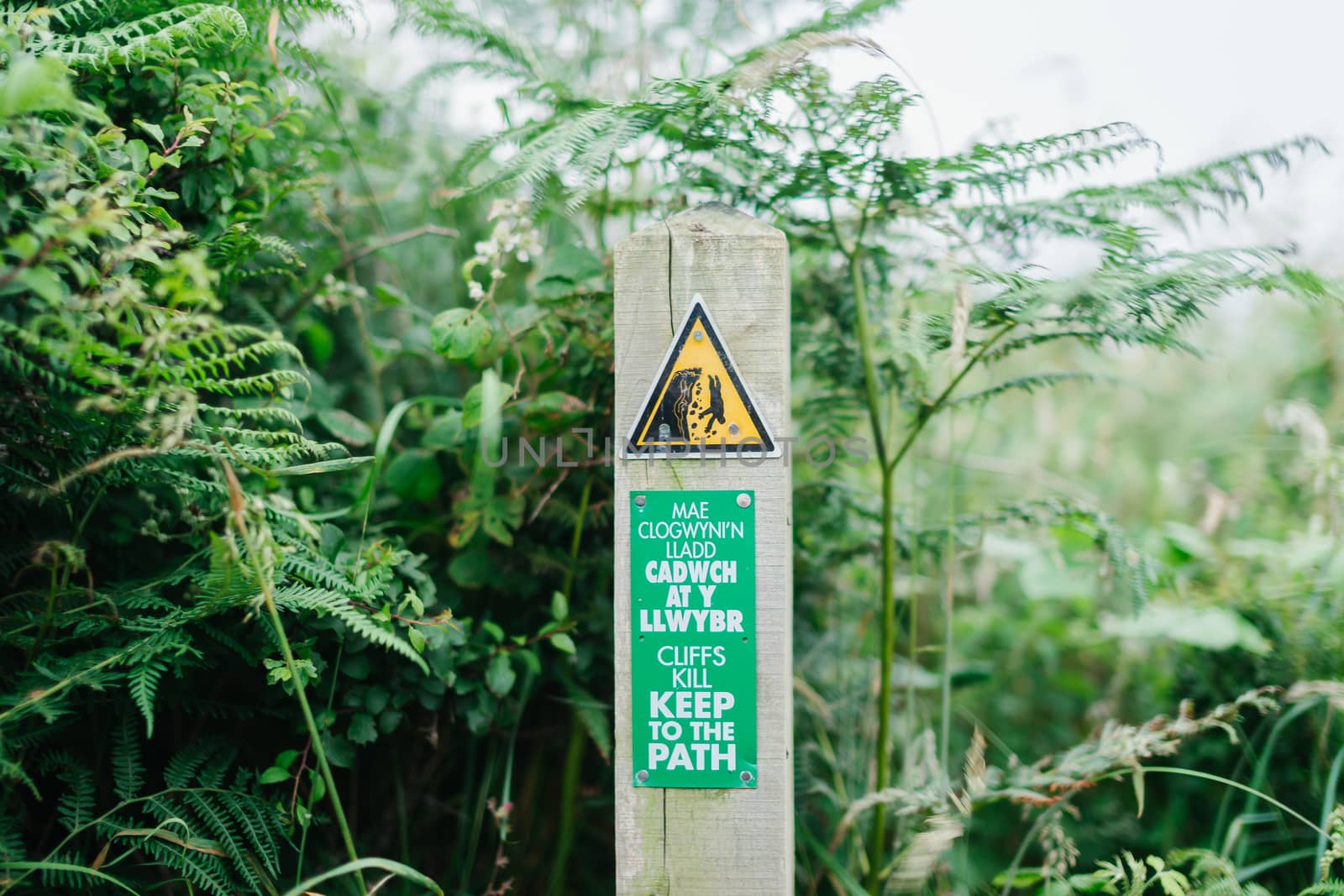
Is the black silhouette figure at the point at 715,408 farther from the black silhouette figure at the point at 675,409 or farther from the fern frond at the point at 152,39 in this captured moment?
the fern frond at the point at 152,39

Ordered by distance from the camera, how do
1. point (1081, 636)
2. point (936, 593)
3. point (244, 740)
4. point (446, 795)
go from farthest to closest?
point (936, 593) → point (1081, 636) → point (446, 795) → point (244, 740)

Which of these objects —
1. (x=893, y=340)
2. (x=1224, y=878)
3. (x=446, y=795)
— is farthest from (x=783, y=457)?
(x=446, y=795)

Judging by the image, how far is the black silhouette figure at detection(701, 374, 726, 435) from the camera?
4.92 feet

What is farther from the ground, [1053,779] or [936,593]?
[936,593]

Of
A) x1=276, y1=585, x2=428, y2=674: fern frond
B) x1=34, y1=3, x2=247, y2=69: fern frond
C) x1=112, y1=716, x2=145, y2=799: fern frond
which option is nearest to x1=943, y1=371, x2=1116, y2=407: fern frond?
x1=276, y1=585, x2=428, y2=674: fern frond

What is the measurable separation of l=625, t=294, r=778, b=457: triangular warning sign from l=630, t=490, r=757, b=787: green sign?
0.10 meters

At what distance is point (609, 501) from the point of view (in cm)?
202

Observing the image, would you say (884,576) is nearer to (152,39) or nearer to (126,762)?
(126,762)

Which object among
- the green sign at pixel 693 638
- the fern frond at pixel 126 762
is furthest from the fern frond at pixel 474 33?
the fern frond at pixel 126 762

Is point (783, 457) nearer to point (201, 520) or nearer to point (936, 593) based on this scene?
point (201, 520)

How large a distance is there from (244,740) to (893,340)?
186 cm

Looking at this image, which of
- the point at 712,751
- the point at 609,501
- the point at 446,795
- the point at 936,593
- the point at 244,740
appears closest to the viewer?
the point at 712,751

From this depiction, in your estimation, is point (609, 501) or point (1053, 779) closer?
point (1053, 779)

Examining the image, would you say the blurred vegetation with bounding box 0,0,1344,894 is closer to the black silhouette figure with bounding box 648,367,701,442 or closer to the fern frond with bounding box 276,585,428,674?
the fern frond with bounding box 276,585,428,674
